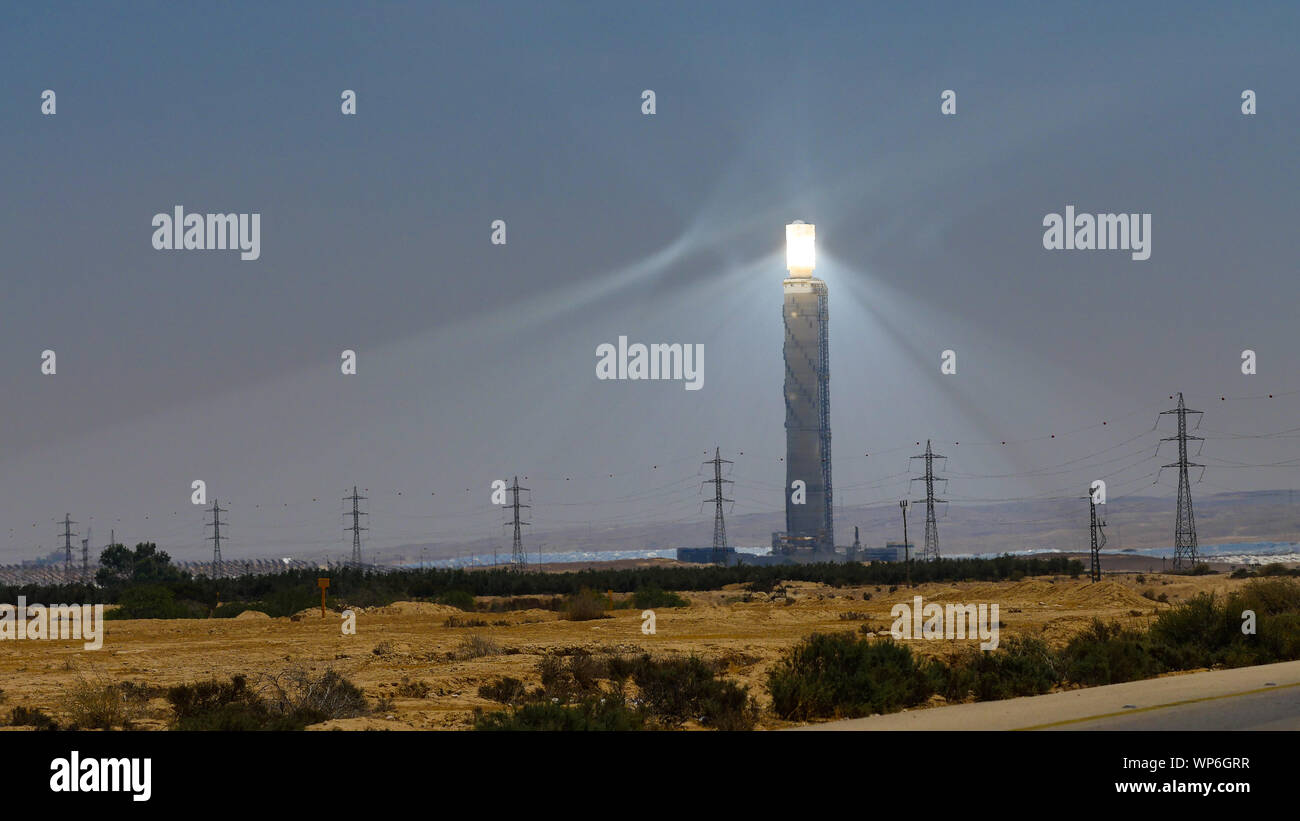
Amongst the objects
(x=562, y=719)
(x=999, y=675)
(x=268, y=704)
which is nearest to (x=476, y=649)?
(x=268, y=704)

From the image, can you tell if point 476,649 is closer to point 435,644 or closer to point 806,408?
point 435,644

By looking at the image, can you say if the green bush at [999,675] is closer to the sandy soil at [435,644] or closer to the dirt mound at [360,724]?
the sandy soil at [435,644]

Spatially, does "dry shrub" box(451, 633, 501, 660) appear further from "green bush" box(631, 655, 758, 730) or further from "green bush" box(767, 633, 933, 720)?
"green bush" box(631, 655, 758, 730)

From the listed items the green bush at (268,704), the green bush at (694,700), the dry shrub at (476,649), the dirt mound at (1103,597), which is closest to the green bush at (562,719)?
the green bush at (694,700)

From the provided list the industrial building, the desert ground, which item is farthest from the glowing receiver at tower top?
the desert ground
